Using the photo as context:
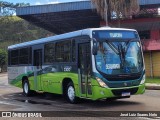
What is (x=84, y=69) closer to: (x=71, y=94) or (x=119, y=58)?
(x=119, y=58)

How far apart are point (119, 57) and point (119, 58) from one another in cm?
4

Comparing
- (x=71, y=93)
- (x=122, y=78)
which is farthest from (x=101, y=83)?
(x=71, y=93)

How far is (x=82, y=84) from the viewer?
1459 centimetres

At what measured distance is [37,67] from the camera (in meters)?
19.4

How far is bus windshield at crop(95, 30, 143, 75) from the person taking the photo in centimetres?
1388

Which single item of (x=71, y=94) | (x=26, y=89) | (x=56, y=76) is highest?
(x=56, y=76)

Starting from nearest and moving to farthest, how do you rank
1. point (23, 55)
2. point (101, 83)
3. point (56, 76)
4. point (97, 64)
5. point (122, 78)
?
point (101, 83), point (97, 64), point (122, 78), point (56, 76), point (23, 55)

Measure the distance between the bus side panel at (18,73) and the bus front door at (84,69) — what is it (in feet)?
19.5

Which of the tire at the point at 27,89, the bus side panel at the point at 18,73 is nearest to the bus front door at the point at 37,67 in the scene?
the bus side panel at the point at 18,73

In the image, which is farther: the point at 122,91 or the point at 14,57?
the point at 14,57

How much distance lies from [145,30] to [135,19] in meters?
1.81

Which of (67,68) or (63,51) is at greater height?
(63,51)

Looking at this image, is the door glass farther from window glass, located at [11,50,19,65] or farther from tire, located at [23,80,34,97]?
window glass, located at [11,50,19,65]

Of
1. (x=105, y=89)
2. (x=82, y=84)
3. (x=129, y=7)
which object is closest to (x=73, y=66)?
(x=82, y=84)
